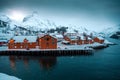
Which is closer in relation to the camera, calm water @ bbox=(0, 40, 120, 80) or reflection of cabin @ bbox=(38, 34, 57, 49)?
calm water @ bbox=(0, 40, 120, 80)

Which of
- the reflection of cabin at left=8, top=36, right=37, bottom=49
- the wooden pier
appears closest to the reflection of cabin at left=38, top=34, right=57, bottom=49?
the reflection of cabin at left=8, top=36, right=37, bottom=49

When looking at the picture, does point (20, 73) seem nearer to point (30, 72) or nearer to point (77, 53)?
point (30, 72)

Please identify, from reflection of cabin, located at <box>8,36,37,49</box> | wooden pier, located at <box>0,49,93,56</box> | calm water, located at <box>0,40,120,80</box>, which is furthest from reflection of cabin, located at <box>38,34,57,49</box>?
calm water, located at <box>0,40,120,80</box>

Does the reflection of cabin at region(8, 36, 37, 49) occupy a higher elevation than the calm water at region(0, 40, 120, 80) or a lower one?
higher

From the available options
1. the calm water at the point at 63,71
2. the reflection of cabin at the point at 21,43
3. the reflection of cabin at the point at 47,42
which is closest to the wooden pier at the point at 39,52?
the reflection of cabin at the point at 47,42

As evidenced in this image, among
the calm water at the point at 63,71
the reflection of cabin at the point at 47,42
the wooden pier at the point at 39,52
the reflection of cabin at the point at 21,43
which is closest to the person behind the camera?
the calm water at the point at 63,71

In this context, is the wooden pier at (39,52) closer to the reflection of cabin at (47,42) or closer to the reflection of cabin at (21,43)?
the reflection of cabin at (47,42)

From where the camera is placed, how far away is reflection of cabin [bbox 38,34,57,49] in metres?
76.0

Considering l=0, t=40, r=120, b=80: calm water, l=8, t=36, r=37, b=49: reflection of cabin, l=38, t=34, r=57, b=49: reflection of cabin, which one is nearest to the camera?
l=0, t=40, r=120, b=80: calm water

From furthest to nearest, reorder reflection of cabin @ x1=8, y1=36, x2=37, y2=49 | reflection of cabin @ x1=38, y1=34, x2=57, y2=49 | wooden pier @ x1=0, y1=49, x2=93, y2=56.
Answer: reflection of cabin @ x1=8, y1=36, x2=37, y2=49
reflection of cabin @ x1=38, y1=34, x2=57, y2=49
wooden pier @ x1=0, y1=49, x2=93, y2=56

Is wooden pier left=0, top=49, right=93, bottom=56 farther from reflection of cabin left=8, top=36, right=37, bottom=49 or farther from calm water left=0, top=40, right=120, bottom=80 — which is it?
calm water left=0, top=40, right=120, bottom=80

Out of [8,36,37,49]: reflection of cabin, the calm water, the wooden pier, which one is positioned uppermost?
[8,36,37,49]: reflection of cabin

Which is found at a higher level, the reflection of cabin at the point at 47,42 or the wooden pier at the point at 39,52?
the reflection of cabin at the point at 47,42

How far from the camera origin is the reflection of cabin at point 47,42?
76000 millimetres
